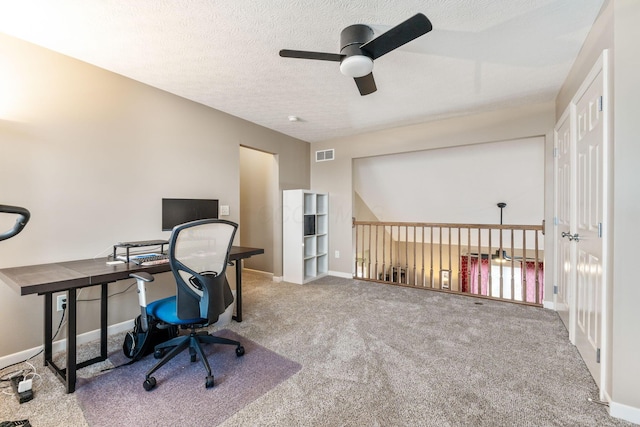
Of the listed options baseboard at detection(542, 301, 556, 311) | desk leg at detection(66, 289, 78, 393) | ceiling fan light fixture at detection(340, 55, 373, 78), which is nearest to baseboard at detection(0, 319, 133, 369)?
desk leg at detection(66, 289, 78, 393)

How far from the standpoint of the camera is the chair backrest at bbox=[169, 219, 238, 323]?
1831 millimetres

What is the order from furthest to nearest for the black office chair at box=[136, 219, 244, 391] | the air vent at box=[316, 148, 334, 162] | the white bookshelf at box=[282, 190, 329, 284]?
the air vent at box=[316, 148, 334, 162] < the white bookshelf at box=[282, 190, 329, 284] < the black office chair at box=[136, 219, 244, 391]

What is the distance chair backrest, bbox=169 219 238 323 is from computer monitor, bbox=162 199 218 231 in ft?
3.36


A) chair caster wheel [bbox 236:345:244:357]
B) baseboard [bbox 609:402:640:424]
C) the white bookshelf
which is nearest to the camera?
baseboard [bbox 609:402:640:424]

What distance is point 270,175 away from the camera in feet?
15.3

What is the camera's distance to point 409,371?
1.97 meters

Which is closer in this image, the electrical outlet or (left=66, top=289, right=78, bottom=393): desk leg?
(left=66, top=289, right=78, bottom=393): desk leg

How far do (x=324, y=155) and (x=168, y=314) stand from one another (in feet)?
11.9

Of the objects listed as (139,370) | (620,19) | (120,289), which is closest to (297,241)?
(120,289)

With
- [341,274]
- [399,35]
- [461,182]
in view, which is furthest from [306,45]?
[341,274]

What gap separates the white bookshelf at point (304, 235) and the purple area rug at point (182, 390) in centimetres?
214

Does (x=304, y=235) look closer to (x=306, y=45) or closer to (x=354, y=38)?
(x=306, y=45)

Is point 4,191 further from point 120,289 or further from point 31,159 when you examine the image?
point 120,289

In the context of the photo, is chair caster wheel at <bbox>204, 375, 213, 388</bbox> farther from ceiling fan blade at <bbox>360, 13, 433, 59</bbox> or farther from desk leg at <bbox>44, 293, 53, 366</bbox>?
ceiling fan blade at <bbox>360, 13, 433, 59</bbox>
